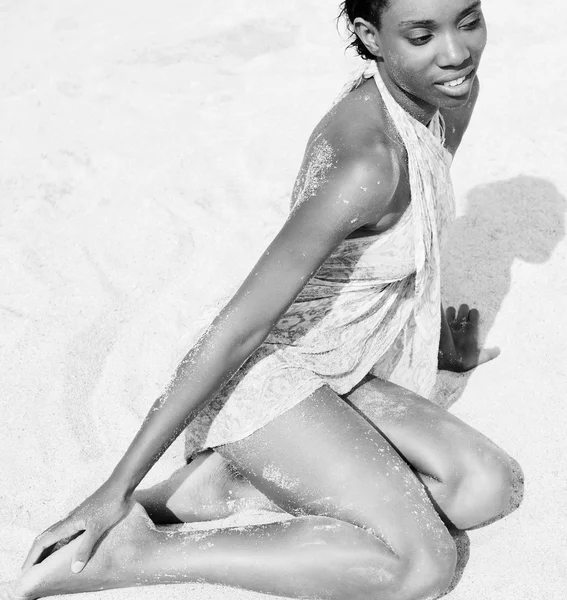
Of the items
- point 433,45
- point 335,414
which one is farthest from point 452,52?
point 335,414

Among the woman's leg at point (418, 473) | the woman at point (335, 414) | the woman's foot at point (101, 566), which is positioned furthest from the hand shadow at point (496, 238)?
the woman's foot at point (101, 566)

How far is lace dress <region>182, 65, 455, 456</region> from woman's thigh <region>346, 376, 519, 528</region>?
6.0 inches

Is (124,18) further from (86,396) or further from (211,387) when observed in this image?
(211,387)

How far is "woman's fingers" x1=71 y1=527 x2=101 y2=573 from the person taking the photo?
1.88m

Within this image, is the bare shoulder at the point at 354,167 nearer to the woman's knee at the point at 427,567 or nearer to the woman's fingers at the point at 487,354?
the woman's knee at the point at 427,567

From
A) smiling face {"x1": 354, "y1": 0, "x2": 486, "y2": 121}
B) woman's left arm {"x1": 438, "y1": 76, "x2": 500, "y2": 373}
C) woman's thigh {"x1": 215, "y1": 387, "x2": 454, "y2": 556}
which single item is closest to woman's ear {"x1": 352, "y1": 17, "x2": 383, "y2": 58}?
smiling face {"x1": 354, "y1": 0, "x2": 486, "y2": 121}

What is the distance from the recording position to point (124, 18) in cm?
446

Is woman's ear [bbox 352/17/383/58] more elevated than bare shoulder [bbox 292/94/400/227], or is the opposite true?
woman's ear [bbox 352/17/383/58]

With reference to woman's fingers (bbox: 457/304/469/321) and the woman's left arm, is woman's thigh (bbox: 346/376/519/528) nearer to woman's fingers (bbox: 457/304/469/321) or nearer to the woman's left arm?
the woman's left arm

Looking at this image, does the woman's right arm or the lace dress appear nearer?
the woman's right arm

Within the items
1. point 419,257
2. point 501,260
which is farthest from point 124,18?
point 419,257

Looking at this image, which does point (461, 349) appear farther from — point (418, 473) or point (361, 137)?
point (361, 137)

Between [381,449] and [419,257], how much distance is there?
1.50 feet

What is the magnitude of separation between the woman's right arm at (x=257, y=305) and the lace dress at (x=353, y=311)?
12 cm
